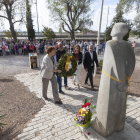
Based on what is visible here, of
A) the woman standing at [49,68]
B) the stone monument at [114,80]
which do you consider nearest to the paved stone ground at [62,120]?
the woman standing at [49,68]

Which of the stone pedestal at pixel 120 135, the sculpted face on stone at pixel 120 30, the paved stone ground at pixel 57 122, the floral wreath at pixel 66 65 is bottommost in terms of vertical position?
the paved stone ground at pixel 57 122

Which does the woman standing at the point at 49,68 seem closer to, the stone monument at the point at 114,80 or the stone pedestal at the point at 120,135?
the stone pedestal at the point at 120,135

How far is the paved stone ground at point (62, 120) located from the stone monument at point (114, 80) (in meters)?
0.75

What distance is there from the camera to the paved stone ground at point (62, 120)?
2981 millimetres

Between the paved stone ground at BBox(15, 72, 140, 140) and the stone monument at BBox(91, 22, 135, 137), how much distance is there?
2.45 feet

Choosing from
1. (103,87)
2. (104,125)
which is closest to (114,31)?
(103,87)

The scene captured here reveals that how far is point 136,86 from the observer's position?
6.17 m

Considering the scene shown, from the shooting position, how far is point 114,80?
2.27 meters

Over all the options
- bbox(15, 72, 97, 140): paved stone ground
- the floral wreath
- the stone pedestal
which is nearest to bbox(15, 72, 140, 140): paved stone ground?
bbox(15, 72, 97, 140): paved stone ground

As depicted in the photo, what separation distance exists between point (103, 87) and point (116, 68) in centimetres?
48

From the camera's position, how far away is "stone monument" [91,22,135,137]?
2.18m

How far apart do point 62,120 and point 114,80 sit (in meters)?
2.07

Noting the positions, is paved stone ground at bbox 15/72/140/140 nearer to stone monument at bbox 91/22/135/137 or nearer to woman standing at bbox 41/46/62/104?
woman standing at bbox 41/46/62/104

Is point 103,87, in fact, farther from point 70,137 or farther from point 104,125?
point 70,137
